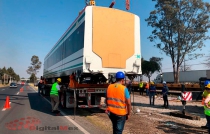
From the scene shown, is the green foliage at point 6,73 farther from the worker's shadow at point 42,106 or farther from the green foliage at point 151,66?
the worker's shadow at point 42,106

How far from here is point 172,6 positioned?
34562 millimetres

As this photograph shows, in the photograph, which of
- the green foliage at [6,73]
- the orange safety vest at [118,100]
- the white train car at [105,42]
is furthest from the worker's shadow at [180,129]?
the green foliage at [6,73]

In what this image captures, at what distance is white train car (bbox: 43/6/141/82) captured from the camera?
8.88m

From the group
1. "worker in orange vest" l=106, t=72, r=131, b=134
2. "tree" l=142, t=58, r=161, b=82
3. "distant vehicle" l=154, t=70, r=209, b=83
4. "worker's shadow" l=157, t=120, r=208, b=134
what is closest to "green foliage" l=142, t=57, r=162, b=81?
"tree" l=142, t=58, r=161, b=82

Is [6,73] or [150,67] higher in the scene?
[6,73]

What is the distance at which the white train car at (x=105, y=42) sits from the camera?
29.1 feet

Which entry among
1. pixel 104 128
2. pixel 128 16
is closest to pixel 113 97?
pixel 104 128

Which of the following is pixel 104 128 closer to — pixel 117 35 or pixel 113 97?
pixel 113 97

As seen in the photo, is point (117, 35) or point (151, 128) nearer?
point (151, 128)

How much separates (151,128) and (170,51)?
30.2 m

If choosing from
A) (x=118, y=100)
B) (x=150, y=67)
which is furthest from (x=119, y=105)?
(x=150, y=67)

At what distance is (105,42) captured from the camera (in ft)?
30.1

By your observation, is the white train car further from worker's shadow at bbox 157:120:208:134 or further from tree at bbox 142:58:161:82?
tree at bbox 142:58:161:82

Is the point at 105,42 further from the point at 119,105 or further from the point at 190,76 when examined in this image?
the point at 190,76
